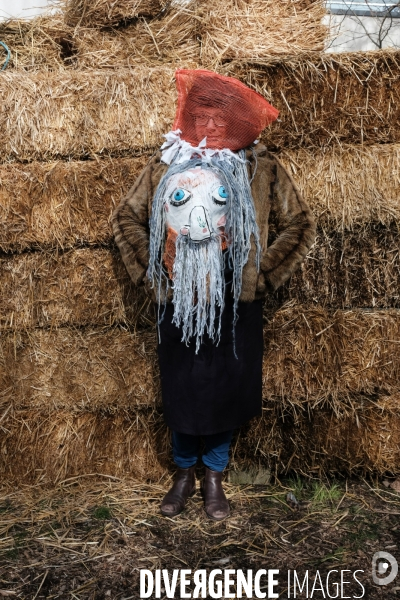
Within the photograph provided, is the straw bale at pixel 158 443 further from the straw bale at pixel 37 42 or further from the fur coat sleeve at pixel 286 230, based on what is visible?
the straw bale at pixel 37 42

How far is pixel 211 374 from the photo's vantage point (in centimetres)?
275

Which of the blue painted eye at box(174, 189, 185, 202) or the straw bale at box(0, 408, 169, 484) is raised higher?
the blue painted eye at box(174, 189, 185, 202)

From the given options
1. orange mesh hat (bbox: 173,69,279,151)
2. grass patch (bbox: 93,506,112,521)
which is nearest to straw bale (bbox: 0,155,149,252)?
orange mesh hat (bbox: 173,69,279,151)

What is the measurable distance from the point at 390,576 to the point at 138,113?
2362mm

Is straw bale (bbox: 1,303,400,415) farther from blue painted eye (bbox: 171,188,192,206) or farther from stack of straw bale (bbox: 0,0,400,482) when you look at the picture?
blue painted eye (bbox: 171,188,192,206)

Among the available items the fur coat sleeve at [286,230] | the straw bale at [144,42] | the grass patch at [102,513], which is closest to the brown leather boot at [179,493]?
the grass patch at [102,513]

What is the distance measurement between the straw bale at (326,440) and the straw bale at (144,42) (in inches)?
76.1

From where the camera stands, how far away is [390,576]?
2488 millimetres

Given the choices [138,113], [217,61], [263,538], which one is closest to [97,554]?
[263,538]

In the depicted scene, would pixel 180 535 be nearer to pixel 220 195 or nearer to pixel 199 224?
pixel 199 224

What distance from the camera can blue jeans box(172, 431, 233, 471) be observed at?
116 inches

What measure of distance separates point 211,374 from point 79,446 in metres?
0.98

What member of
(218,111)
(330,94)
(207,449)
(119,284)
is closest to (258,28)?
(330,94)

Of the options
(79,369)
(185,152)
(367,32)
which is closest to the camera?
(185,152)
